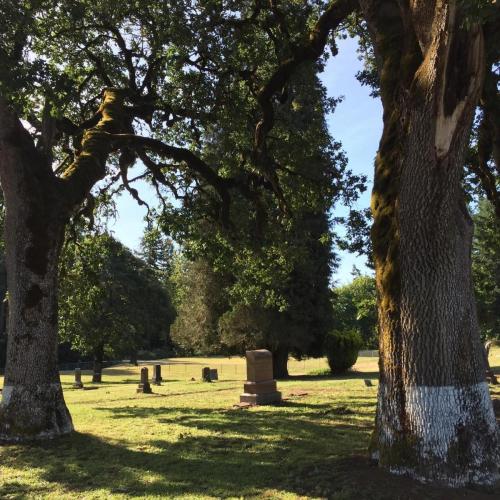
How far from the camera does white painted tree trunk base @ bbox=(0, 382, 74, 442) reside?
9.46m

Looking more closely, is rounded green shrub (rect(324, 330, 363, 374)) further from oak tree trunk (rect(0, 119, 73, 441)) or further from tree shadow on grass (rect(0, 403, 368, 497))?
oak tree trunk (rect(0, 119, 73, 441))

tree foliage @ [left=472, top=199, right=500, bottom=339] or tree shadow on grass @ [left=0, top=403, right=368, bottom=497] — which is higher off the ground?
tree foliage @ [left=472, top=199, right=500, bottom=339]

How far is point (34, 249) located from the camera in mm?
10188

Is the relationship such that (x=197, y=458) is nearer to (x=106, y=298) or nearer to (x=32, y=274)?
(x=32, y=274)

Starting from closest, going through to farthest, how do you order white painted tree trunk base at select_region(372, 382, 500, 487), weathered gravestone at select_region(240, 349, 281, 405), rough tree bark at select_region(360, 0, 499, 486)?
white painted tree trunk base at select_region(372, 382, 500, 487)
rough tree bark at select_region(360, 0, 499, 486)
weathered gravestone at select_region(240, 349, 281, 405)

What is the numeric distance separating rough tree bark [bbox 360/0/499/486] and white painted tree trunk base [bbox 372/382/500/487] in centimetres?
1

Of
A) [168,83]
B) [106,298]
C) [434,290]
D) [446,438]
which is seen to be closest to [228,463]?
[446,438]

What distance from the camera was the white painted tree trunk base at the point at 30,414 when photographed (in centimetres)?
946

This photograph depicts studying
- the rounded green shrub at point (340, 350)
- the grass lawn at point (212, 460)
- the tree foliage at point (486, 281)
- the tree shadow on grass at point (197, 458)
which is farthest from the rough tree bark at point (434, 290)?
the rounded green shrub at point (340, 350)

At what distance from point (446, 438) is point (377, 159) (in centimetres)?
347

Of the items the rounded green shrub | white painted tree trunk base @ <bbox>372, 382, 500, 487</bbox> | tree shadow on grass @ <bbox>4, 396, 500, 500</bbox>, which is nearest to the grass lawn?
tree shadow on grass @ <bbox>4, 396, 500, 500</bbox>

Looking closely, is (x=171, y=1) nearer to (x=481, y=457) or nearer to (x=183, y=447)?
(x=183, y=447)

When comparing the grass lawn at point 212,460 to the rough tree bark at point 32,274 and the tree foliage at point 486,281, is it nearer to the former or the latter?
the rough tree bark at point 32,274

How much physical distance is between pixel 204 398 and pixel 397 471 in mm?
12010
